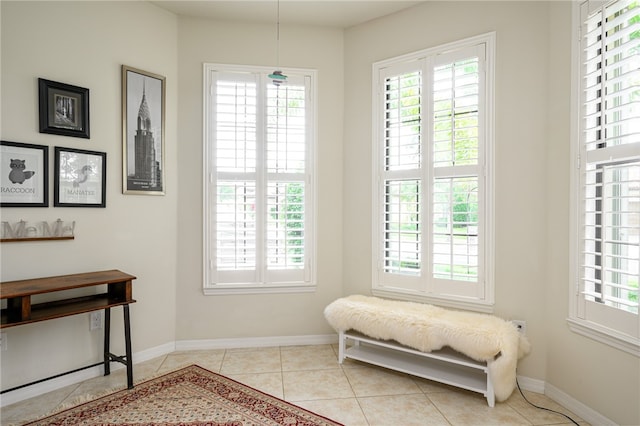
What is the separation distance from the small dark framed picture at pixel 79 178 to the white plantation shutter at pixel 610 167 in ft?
11.0

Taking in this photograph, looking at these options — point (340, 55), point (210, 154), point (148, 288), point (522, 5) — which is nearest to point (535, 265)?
point (522, 5)

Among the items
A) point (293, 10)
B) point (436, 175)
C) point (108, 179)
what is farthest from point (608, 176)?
point (108, 179)

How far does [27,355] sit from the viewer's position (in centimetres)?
246

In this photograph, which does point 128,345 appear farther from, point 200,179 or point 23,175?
point 200,179

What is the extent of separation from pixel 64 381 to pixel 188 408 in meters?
1.04

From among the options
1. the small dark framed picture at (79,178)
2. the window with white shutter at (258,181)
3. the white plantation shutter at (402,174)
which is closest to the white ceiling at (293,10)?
the window with white shutter at (258,181)

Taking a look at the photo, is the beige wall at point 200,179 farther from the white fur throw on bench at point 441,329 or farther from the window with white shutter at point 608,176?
the window with white shutter at point 608,176

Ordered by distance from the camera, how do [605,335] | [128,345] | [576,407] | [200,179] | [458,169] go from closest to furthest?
[605,335]
[576,407]
[128,345]
[458,169]
[200,179]

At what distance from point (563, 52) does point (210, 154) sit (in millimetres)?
2807

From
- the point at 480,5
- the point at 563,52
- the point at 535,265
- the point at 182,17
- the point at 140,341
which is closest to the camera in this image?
the point at 563,52

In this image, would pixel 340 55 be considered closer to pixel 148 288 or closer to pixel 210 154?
pixel 210 154

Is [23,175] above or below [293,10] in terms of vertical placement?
below

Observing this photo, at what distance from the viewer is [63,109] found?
102 inches

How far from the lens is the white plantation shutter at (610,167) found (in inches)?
76.6
